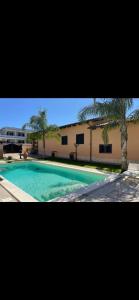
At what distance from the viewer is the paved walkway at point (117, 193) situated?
6.16 m

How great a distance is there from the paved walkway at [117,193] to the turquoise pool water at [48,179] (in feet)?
5.61

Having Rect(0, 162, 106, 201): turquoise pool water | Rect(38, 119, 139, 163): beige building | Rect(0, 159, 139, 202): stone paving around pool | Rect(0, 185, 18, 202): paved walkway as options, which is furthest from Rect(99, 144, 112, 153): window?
Rect(0, 185, 18, 202): paved walkway

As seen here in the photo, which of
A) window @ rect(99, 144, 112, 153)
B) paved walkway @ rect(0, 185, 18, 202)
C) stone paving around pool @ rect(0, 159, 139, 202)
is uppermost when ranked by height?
window @ rect(99, 144, 112, 153)

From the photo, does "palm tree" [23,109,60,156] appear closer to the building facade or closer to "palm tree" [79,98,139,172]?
"palm tree" [79,98,139,172]

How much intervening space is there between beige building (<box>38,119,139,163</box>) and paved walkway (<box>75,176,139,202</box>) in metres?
7.34

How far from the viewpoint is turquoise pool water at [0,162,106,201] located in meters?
8.89

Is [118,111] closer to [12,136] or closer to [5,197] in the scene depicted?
[5,197]

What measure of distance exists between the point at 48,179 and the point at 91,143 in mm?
8469

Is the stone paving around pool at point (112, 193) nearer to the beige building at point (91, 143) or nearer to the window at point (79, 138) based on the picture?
the beige building at point (91, 143)

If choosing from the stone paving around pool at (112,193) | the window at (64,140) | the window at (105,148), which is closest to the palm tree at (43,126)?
the window at (64,140)

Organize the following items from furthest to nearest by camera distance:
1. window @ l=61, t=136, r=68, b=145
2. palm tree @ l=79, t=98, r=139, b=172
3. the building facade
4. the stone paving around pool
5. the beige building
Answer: the building facade
window @ l=61, t=136, r=68, b=145
the beige building
palm tree @ l=79, t=98, r=139, b=172
the stone paving around pool

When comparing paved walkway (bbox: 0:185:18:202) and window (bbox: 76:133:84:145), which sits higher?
window (bbox: 76:133:84:145)
